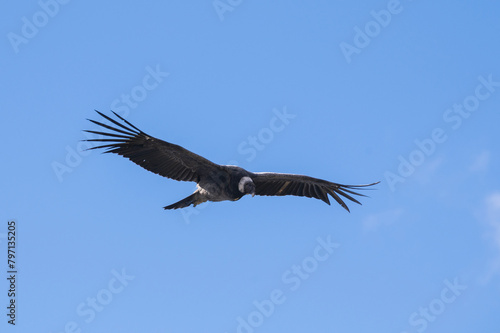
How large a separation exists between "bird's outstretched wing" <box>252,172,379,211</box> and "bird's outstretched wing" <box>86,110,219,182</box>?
1.50m

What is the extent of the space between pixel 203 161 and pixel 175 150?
0.64m

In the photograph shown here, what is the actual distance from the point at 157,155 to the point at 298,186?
390 centimetres

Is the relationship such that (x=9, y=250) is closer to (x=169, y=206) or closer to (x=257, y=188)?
(x=169, y=206)

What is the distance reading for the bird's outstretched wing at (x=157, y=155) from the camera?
1528 cm

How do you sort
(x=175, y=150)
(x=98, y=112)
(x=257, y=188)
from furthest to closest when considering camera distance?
(x=257, y=188), (x=175, y=150), (x=98, y=112)

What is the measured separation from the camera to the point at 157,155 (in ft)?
51.8

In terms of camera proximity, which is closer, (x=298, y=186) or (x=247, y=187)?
(x=247, y=187)

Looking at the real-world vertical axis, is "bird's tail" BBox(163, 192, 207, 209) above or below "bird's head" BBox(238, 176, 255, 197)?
above

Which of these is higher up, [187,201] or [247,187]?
[187,201]

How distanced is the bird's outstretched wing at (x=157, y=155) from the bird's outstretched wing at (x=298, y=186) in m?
1.50

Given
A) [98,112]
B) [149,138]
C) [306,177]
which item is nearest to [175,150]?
[149,138]

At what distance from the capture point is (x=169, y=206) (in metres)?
16.3

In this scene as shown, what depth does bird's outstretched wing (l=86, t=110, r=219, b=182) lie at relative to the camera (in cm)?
1528

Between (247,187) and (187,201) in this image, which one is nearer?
(247,187)
